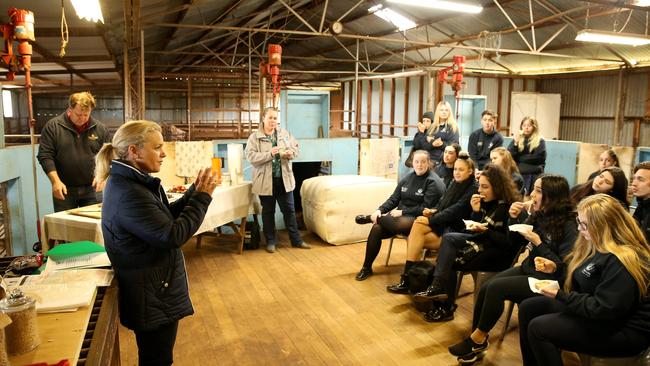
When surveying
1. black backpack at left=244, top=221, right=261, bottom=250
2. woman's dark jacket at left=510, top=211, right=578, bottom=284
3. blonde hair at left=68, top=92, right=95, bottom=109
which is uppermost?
blonde hair at left=68, top=92, right=95, bottom=109

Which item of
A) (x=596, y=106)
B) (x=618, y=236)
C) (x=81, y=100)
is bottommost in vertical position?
(x=618, y=236)

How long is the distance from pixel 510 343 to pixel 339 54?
11.6 meters

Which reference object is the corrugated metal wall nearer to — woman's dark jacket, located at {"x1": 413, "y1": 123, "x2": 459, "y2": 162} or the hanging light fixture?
woman's dark jacket, located at {"x1": 413, "y1": 123, "x2": 459, "y2": 162}

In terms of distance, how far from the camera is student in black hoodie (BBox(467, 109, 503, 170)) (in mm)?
5160

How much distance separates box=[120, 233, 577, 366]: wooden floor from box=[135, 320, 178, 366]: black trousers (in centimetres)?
85

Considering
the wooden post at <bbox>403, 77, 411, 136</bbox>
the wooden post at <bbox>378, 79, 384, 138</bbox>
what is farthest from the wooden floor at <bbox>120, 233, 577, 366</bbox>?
the wooden post at <bbox>378, 79, 384, 138</bbox>

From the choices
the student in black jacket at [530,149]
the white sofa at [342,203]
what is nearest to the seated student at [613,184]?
the student in black jacket at [530,149]

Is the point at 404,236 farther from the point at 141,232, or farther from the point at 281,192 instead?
the point at 141,232

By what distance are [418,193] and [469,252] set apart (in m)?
0.98

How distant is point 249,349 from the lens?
2.90 metres

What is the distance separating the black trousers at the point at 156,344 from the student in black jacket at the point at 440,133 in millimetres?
3991

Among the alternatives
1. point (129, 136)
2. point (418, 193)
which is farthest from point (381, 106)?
point (129, 136)

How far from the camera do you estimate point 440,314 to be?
3.28 meters

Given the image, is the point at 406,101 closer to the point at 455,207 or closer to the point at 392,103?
the point at 392,103
